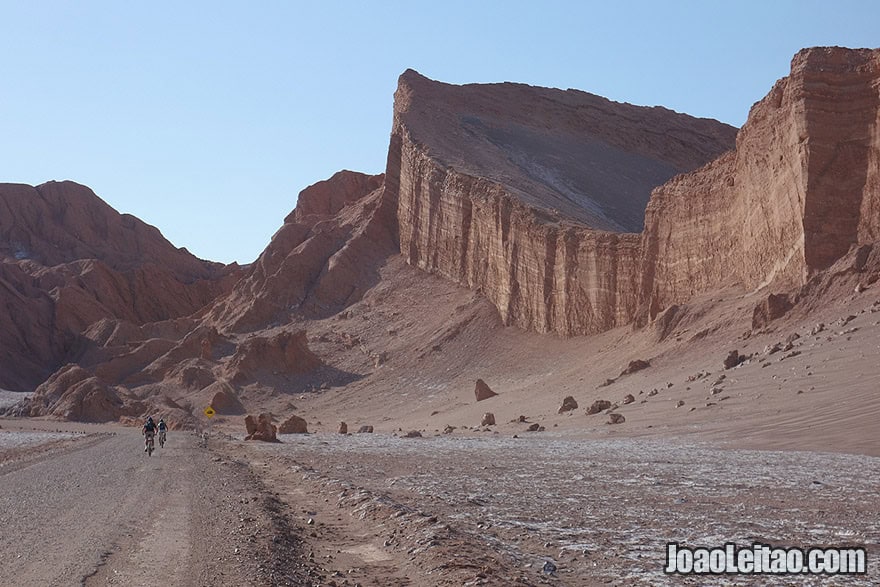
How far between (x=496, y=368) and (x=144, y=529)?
122 feet

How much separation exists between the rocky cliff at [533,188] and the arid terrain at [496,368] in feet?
0.74

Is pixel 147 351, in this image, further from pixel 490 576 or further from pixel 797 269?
pixel 490 576

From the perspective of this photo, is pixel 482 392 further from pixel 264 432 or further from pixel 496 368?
pixel 264 432

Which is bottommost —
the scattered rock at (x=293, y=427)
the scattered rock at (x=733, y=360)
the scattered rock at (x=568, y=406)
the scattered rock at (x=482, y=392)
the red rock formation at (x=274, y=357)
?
the scattered rock at (x=293, y=427)

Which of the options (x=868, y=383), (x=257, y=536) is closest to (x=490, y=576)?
(x=257, y=536)

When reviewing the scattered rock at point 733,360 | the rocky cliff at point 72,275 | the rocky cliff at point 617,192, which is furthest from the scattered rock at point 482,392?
the rocky cliff at point 72,275

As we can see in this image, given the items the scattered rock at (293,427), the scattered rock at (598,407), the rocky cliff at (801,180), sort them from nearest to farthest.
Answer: the scattered rock at (598,407)
the rocky cliff at (801,180)
the scattered rock at (293,427)

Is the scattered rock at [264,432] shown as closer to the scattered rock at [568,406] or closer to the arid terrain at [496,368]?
the arid terrain at [496,368]

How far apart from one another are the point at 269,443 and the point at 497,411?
364 inches

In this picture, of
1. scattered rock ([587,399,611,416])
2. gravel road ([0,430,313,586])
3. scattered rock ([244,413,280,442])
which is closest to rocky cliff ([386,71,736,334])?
scattered rock ([587,399,611,416])

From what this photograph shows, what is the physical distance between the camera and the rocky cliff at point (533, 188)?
4625 cm

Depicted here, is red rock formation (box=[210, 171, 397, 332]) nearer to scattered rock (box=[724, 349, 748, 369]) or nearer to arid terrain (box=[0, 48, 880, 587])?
arid terrain (box=[0, 48, 880, 587])

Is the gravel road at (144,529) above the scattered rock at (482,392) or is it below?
below

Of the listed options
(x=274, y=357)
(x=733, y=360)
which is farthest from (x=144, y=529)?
(x=274, y=357)
